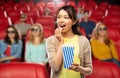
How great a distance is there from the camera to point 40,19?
7270 mm

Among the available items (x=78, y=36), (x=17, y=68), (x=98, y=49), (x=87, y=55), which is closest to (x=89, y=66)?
(x=87, y=55)

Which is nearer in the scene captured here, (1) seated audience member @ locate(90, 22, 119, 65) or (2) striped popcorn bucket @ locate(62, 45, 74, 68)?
(2) striped popcorn bucket @ locate(62, 45, 74, 68)

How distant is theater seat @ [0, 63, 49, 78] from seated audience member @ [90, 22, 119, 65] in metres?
2.03

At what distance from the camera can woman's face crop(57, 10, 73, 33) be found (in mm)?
1965

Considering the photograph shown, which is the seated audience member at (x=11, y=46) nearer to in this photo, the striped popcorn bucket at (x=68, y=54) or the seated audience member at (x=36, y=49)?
the seated audience member at (x=36, y=49)

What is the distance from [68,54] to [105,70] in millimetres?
877

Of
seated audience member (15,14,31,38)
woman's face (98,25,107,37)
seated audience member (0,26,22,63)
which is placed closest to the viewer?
woman's face (98,25,107,37)

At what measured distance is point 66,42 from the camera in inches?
78.5

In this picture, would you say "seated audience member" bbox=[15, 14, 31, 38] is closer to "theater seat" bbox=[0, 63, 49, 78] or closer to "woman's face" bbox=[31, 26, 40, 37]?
"woman's face" bbox=[31, 26, 40, 37]

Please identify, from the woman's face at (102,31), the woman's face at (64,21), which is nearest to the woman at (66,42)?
the woman's face at (64,21)

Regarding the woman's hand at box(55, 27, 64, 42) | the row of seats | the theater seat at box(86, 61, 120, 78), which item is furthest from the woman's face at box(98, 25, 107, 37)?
the woman's hand at box(55, 27, 64, 42)

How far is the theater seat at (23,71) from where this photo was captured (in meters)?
2.37

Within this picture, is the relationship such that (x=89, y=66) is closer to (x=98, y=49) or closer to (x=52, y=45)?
(x=52, y=45)

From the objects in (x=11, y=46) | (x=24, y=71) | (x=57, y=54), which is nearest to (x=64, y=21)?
(x=57, y=54)
